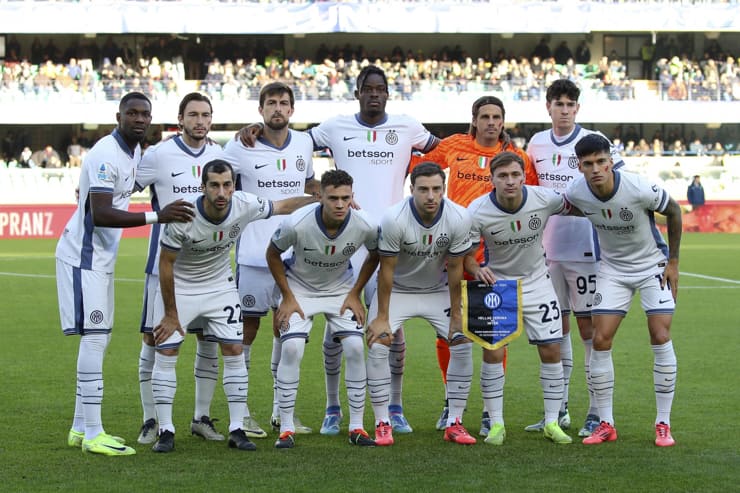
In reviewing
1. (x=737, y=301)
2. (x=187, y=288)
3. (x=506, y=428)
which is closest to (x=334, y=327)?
(x=187, y=288)

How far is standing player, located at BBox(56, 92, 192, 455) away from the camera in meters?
7.34

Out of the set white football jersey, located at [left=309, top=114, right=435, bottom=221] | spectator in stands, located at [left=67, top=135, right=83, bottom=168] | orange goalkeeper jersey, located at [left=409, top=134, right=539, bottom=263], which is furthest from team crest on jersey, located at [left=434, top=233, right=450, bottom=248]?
spectator in stands, located at [left=67, top=135, right=83, bottom=168]

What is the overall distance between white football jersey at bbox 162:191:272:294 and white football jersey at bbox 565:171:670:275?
218 cm

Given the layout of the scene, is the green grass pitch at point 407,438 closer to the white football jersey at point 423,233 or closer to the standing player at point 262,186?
the standing player at point 262,186

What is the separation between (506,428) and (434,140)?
2.29 m

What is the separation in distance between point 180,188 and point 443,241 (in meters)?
1.86

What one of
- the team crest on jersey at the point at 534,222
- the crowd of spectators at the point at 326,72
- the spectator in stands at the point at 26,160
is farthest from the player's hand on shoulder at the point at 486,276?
the crowd of spectators at the point at 326,72

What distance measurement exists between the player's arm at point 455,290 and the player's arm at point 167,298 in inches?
71.9

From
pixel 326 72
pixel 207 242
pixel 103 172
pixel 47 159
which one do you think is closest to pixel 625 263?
pixel 207 242

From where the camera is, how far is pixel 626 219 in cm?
762

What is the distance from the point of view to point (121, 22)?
43938mm

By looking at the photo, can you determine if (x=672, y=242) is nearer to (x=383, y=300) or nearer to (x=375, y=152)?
(x=383, y=300)

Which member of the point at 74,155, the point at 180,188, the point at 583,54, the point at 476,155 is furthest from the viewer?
the point at 583,54

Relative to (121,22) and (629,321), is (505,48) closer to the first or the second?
(121,22)
